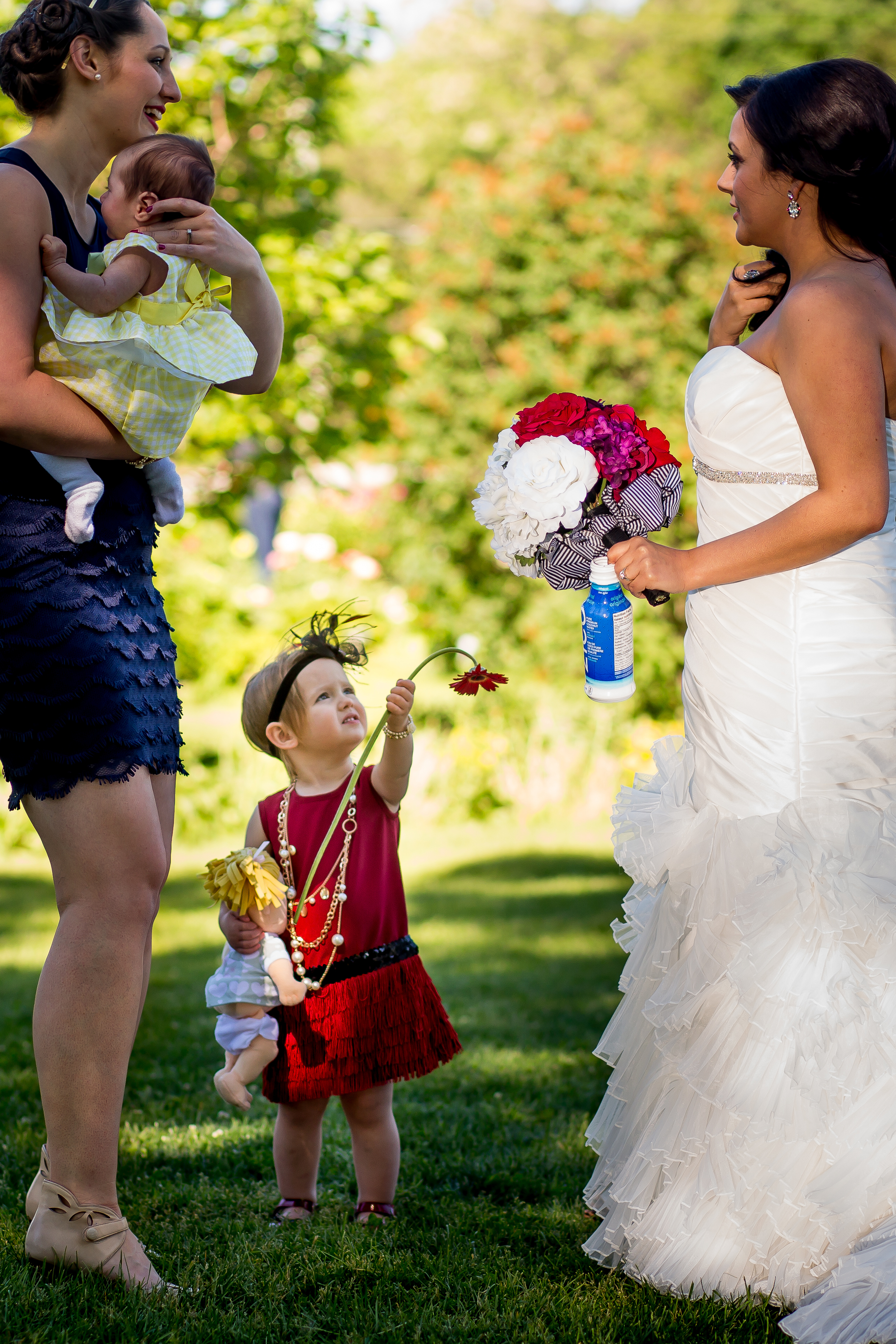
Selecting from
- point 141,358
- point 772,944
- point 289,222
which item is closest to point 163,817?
point 141,358

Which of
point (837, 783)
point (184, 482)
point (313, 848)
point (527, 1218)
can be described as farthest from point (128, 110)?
point (184, 482)

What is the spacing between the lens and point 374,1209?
9.66 ft

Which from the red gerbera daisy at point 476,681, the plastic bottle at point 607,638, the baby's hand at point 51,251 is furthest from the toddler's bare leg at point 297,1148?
the baby's hand at point 51,251

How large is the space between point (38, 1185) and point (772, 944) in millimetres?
1470

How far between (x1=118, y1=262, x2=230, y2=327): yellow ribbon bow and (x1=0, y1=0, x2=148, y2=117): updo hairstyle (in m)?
0.40

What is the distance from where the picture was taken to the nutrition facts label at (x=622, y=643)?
2426 millimetres

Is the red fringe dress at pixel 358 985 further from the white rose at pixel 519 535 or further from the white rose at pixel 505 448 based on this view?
the white rose at pixel 505 448

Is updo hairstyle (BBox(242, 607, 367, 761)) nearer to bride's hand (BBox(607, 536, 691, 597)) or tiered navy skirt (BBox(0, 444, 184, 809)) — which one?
tiered navy skirt (BBox(0, 444, 184, 809))

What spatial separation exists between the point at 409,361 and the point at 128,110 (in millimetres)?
9045

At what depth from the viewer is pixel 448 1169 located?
3291 mm

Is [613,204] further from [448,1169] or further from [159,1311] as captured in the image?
[159,1311]

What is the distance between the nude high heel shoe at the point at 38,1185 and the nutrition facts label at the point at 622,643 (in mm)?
1422

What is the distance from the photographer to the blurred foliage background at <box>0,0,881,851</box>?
7.46m

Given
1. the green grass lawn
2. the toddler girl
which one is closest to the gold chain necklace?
the toddler girl
